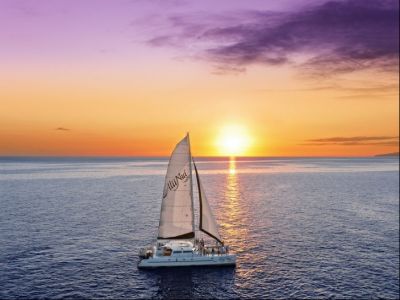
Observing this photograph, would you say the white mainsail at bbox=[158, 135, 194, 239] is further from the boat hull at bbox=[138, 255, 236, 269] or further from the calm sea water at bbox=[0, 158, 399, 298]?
the calm sea water at bbox=[0, 158, 399, 298]

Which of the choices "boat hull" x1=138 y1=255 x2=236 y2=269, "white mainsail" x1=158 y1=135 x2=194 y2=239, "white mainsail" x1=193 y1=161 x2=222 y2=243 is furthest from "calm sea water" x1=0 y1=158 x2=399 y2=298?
"white mainsail" x1=158 y1=135 x2=194 y2=239

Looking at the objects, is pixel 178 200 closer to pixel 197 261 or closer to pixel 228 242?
pixel 197 261

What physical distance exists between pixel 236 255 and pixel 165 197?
1818 cm

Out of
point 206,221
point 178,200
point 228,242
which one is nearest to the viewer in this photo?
point 178,200

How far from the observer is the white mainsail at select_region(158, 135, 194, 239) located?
65875 mm

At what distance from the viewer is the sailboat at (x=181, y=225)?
64750 millimetres

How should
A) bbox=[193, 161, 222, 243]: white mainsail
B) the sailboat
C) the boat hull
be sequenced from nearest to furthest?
1. the boat hull
2. the sailboat
3. bbox=[193, 161, 222, 243]: white mainsail

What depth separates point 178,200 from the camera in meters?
67.1

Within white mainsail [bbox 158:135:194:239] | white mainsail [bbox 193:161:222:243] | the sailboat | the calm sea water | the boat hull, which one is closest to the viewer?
the calm sea water

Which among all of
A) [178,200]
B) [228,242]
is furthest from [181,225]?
[228,242]

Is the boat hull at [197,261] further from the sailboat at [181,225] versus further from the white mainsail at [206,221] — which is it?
the white mainsail at [206,221]

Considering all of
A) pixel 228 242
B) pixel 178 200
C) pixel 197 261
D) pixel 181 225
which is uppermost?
pixel 178 200

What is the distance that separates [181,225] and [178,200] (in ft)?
15.9

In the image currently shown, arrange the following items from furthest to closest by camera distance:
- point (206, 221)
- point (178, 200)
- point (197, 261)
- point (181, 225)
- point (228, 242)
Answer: point (228, 242), point (206, 221), point (181, 225), point (178, 200), point (197, 261)
